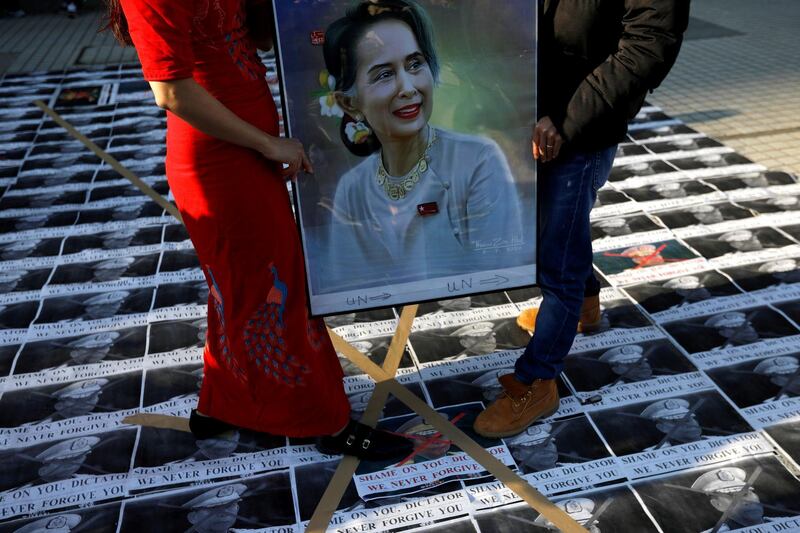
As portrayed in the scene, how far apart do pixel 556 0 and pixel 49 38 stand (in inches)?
276

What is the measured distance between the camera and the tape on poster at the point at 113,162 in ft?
12.1

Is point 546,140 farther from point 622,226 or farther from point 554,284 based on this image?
point 622,226

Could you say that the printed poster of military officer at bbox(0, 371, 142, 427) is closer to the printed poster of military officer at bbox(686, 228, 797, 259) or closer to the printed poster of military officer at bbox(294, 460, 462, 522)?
the printed poster of military officer at bbox(294, 460, 462, 522)

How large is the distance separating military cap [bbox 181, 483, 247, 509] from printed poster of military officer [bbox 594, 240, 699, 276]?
167cm

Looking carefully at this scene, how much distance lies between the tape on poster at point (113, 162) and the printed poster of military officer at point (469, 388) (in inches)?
66.9

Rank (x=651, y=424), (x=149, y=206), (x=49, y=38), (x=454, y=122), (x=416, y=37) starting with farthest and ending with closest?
(x=49, y=38)
(x=149, y=206)
(x=651, y=424)
(x=454, y=122)
(x=416, y=37)

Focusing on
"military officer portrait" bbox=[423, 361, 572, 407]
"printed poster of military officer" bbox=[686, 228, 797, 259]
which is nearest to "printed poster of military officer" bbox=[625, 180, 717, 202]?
"printed poster of military officer" bbox=[686, 228, 797, 259]

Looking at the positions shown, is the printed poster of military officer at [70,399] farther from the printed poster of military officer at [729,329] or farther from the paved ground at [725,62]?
the paved ground at [725,62]

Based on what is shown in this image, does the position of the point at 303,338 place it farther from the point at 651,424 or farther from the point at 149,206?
the point at 149,206

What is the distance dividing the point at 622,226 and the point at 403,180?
1743mm

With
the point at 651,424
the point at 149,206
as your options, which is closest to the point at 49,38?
the point at 149,206

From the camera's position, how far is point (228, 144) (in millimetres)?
1755

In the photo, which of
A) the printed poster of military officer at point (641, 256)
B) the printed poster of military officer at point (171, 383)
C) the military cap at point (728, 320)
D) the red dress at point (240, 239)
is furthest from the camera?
the printed poster of military officer at point (641, 256)

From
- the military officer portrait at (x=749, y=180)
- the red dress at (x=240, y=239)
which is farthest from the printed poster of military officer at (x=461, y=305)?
the military officer portrait at (x=749, y=180)
